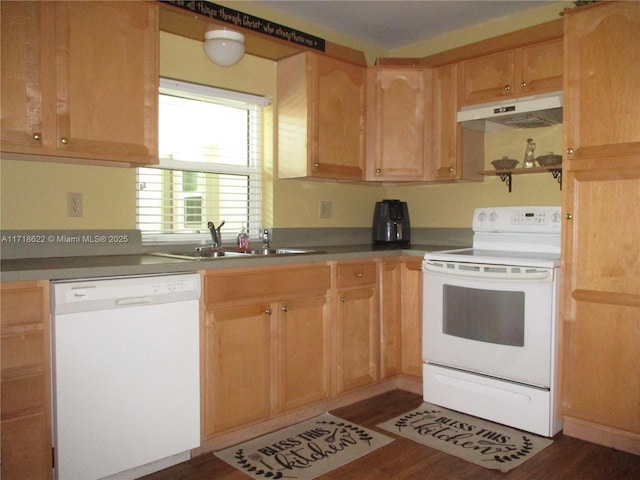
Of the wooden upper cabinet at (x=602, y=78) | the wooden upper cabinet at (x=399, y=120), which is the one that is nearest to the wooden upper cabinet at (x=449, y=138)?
the wooden upper cabinet at (x=399, y=120)

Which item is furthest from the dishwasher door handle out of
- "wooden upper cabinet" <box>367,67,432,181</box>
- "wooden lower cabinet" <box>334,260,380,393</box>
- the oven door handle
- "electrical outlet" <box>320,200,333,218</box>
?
"wooden upper cabinet" <box>367,67,432,181</box>

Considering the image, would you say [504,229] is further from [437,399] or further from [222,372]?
[222,372]

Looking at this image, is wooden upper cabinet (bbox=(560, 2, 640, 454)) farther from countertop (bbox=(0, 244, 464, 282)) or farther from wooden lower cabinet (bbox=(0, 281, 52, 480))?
wooden lower cabinet (bbox=(0, 281, 52, 480))

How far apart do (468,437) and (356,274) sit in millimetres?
1025

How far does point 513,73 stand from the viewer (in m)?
2.99

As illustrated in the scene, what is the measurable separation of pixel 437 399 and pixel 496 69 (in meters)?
1.98

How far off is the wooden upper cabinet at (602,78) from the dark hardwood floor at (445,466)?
4.63ft

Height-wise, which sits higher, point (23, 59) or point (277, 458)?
point (23, 59)

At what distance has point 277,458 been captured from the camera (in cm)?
230

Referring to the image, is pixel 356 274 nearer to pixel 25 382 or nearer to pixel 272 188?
pixel 272 188

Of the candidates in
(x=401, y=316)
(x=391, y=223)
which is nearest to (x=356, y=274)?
(x=401, y=316)

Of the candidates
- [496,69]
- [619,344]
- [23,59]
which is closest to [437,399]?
[619,344]

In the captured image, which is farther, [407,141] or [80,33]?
[407,141]

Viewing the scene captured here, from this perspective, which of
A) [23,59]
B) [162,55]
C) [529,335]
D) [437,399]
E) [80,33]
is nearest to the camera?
[23,59]
